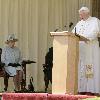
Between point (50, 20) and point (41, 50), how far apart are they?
0.76 metres

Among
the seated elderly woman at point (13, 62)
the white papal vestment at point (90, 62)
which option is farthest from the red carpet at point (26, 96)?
the seated elderly woman at point (13, 62)

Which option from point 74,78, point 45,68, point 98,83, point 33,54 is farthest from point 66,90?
point 33,54

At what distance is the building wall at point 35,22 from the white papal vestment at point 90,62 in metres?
2.89

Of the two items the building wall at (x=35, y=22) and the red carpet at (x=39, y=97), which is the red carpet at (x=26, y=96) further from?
the building wall at (x=35, y=22)

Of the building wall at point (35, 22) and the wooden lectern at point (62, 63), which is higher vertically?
the building wall at point (35, 22)

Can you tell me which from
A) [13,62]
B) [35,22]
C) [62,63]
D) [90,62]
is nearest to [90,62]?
[90,62]

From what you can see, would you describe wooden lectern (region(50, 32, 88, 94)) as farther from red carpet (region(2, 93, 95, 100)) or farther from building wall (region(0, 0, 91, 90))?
building wall (region(0, 0, 91, 90))

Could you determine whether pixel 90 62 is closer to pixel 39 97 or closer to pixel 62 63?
pixel 62 63

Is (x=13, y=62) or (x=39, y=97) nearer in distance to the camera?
(x=39, y=97)

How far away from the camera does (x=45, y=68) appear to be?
9.30 meters

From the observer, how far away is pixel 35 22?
1067cm

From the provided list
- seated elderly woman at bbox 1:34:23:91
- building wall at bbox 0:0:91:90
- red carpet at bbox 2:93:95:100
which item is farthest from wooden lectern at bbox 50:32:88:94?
building wall at bbox 0:0:91:90

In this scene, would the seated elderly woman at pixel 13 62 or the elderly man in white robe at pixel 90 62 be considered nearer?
the elderly man in white robe at pixel 90 62

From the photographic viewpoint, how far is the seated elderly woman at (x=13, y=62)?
8.89 meters
